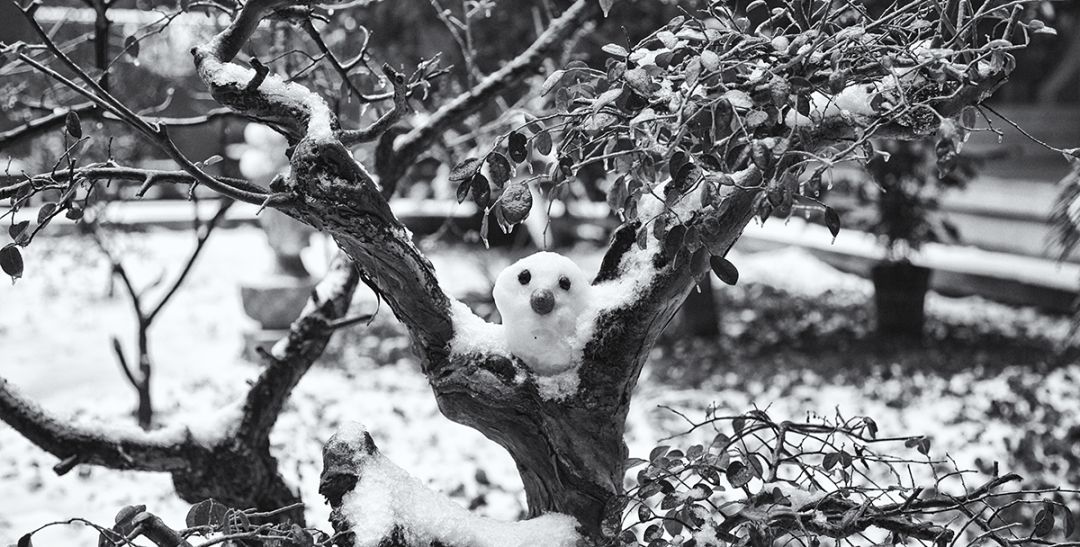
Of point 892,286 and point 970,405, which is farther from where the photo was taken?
point 892,286

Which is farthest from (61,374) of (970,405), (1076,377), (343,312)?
(1076,377)

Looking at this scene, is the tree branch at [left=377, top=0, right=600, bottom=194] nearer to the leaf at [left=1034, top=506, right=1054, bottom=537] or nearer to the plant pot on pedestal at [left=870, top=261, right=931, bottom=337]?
the leaf at [left=1034, top=506, right=1054, bottom=537]

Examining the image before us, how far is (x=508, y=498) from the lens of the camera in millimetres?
3492

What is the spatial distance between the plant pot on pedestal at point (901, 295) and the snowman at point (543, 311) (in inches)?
186

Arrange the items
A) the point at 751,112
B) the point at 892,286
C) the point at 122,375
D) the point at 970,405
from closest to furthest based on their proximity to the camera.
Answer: the point at 751,112 → the point at 970,405 → the point at 122,375 → the point at 892,286

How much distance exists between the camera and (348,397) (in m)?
4.95

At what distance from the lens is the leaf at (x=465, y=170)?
148 centimetres

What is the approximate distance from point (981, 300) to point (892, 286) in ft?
5.89

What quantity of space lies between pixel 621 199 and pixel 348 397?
135 inches

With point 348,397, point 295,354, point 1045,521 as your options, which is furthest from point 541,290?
point 348,397

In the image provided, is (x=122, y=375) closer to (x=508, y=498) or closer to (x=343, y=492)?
(x=508, y=498)

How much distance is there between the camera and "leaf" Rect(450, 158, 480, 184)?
1.48 metres

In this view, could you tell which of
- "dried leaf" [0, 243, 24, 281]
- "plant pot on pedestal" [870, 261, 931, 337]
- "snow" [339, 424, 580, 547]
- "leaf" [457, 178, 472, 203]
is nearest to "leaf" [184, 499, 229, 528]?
"snow" [339, 424, 580, 547]

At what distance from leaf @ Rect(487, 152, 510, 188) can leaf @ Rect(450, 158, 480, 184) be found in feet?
0.07
